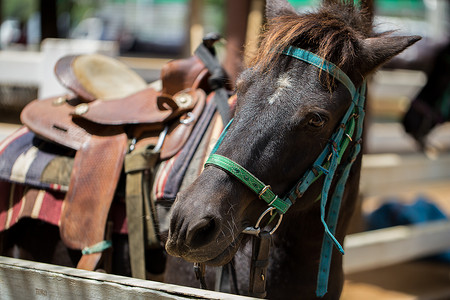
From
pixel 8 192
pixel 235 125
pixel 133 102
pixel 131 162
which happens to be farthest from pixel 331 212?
pixel 8 192

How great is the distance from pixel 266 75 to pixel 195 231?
55 cm

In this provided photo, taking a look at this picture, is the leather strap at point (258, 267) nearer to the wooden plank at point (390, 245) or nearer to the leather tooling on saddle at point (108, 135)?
the leather tooling on saddle at point (108, 135)

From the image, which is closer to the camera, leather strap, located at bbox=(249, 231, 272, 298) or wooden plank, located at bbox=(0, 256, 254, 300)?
wooden plank, located at bbox=(0, 256, 254, 300)

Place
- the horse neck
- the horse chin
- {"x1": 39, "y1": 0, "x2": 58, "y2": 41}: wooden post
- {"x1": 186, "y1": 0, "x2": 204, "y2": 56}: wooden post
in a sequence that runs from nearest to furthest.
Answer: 1. the horse chin
2. the horse neck
3. {"x1": 186, "y1": 0, "x2": 204, "y2": 56}: wooden post
4. {"x1": 39, "y1": 0, "x2": 58, "y2": 41}: wooden post

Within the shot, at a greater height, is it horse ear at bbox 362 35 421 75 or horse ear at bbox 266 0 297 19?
horse ear at bbox 266 0 297 19

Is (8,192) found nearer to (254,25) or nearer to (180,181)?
(180,181)

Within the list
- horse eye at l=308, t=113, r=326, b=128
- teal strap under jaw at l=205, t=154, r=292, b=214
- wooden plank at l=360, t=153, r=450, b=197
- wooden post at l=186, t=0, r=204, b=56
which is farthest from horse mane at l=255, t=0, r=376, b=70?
wooden post at l=186, t=0, r=204, b=56

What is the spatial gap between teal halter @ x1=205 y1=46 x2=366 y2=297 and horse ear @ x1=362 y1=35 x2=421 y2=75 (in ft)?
0.32

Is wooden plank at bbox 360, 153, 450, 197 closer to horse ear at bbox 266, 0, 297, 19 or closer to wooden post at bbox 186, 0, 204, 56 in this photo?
horse ear at bbox 266, 0, 297, 19

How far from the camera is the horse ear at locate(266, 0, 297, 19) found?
6.22 ft

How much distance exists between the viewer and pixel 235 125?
1522 millimetres

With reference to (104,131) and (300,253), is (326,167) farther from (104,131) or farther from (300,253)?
(104,131)

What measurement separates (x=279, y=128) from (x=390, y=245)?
2927 mm

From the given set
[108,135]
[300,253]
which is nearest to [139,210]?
[108,135]
